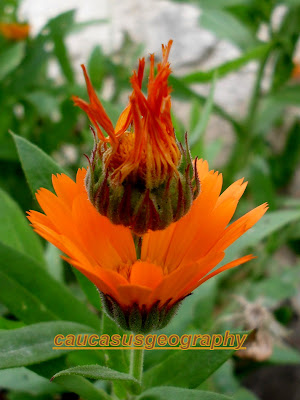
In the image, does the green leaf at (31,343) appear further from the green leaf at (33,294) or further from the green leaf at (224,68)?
the green leaf at (224,68)

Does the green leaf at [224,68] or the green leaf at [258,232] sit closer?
the green leaf at [258,232]

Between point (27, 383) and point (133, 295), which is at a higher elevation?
point (133, 295)

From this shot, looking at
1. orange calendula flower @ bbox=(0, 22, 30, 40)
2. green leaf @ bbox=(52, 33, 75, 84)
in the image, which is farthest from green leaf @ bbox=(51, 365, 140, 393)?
orange calendula flower @ bbox=(0, 22, 30, 40)

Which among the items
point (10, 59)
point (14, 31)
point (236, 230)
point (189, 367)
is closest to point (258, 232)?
point (189, 367)

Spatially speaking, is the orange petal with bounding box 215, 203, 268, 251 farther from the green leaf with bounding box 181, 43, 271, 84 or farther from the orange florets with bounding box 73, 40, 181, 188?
the green leaf with bounding box 181, 43, 271, 84

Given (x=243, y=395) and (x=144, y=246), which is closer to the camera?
(x=144, y=246)

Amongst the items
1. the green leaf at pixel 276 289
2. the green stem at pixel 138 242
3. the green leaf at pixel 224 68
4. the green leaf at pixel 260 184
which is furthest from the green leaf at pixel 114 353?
the green leaf at pixel 260 184

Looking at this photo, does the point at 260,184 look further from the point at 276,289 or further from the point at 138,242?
the point at 138,242
